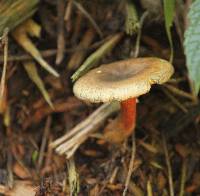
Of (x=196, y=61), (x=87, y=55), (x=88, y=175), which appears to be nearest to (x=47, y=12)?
(x=87, y=55)

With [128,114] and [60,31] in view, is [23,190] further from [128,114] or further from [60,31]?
[60,31]

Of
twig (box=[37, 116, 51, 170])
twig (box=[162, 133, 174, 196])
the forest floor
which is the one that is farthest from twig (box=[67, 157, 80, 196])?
twig (box=[162, 133, 174, 196])

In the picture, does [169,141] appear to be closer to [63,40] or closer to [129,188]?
[129,188]

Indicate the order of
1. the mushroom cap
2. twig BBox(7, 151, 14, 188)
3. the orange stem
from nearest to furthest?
the mushroom cap < the orange stem < twig BBox(7, 151, 14, 188)

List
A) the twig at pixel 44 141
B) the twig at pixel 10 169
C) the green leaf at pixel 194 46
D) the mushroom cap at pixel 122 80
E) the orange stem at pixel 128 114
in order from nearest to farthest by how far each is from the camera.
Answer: the green leaf at pixel 194 46, the mushroom cap at pixel 122 80, the orange stem at pixel 128 114, the twig at pixel 10 169, the twig at pixel 44 141

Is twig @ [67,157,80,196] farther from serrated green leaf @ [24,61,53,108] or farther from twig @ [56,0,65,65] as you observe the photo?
twig @ [56,0,65,65]

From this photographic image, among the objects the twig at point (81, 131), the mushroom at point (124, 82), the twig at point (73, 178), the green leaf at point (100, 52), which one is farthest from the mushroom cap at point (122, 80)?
the twig at point (73, 178)

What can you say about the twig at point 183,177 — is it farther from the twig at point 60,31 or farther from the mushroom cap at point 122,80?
the twig at point 60,31
